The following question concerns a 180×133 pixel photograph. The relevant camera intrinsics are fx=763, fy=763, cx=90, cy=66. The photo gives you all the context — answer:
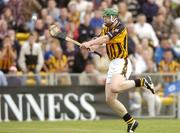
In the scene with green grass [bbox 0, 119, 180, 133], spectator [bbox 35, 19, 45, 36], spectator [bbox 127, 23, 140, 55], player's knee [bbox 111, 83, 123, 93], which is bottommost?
green grass [bbox 0, 119, 180, 133]

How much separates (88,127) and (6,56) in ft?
14.9

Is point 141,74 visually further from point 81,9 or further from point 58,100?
point 81,9

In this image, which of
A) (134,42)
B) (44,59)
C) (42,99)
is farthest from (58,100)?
(134,42)

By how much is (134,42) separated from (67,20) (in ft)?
6.78

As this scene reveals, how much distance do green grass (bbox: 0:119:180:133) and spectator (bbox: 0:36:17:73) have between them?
2861 millimetres

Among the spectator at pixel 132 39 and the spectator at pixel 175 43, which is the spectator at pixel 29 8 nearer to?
the spectator at pixel 132 39

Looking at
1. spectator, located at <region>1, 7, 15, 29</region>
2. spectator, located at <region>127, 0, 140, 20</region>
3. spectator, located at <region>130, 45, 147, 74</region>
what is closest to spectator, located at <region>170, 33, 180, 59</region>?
spectator, located at <region>130, 45, 147, 74</region>

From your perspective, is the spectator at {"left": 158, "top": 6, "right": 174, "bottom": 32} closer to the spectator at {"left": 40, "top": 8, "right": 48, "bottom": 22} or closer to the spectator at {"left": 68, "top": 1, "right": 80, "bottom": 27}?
the spectator at {"left": 68, "top": 1, "right": 80, "bottom": 27}

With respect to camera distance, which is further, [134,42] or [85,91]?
[134,42]

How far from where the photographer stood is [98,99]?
1936 cm

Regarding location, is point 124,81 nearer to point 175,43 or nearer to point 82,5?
point 175,43

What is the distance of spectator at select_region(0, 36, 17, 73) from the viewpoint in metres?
19.7

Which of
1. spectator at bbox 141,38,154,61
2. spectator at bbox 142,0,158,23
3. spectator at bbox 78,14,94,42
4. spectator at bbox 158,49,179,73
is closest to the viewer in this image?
spectator at bbox 158,49,179,73

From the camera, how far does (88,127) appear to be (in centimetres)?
1606
